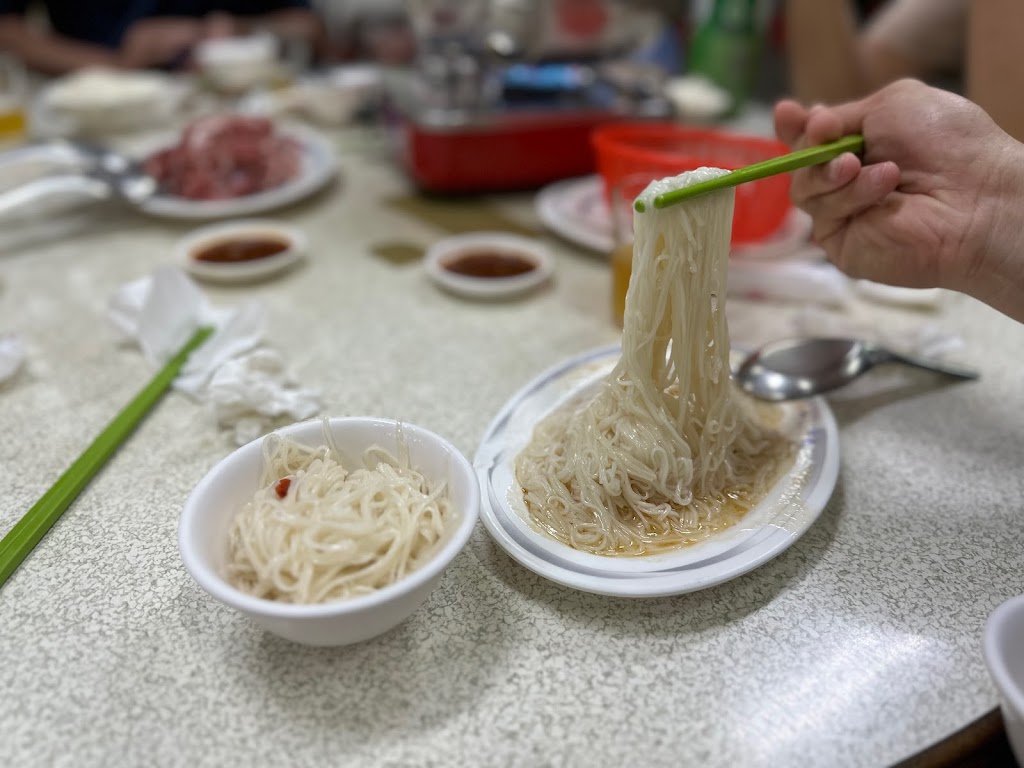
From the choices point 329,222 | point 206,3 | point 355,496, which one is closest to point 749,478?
point 355,496

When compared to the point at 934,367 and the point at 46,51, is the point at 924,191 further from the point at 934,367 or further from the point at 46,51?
the point at 46,51

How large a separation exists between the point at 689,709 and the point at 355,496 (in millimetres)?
567

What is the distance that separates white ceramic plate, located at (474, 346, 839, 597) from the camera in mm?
1062

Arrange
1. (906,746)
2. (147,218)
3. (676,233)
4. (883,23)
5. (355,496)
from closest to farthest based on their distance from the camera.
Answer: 1. (906,746)
2. (355,496)
3. (676,233)
4. (147,218)
5. (883,23)

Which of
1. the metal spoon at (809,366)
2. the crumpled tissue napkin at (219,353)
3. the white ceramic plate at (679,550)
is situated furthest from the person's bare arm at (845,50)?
the crumpled tissue napkin at (219,353)

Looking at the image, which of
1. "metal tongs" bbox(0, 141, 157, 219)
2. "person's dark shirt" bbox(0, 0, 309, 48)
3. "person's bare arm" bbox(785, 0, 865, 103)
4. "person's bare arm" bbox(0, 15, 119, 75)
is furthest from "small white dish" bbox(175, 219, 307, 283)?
"person's dark shirt" bbox(0, 0, 309, 48)

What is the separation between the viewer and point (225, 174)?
261cm

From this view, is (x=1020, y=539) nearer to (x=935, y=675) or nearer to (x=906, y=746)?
(x=935, y=675)

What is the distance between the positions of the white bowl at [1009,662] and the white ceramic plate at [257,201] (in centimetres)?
240

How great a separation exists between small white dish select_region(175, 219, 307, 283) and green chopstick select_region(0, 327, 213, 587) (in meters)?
0.45

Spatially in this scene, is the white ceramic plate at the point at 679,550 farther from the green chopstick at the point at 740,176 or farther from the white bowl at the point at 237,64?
the white bowl at the point at 237,64

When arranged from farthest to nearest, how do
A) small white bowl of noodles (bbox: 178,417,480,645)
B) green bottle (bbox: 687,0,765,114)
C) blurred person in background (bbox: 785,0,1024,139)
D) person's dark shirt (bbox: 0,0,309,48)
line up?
person's dark shirt (bbox: 0,0,309,48), green bottle (bbox: 687,0,765,114), blurred person in background (bbox: 785,0,1024,139), small white bowl of noodles (bbox: 178,417,480,645)

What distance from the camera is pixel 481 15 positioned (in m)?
2.66

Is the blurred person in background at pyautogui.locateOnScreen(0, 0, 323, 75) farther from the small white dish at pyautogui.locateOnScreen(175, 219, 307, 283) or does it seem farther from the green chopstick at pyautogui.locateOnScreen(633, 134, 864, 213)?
the green chopstick at pyautogui.locateOnScreen(633, 134, 864, 213)
